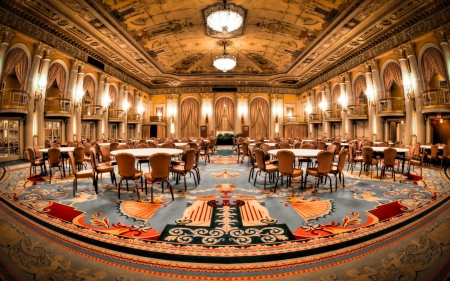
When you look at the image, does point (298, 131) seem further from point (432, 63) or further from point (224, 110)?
point (432, 63)

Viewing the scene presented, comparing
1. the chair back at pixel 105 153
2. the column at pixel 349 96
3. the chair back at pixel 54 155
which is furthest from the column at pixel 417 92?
the chair back at pixel 54 155

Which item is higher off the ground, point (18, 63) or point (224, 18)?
point (224, 18)

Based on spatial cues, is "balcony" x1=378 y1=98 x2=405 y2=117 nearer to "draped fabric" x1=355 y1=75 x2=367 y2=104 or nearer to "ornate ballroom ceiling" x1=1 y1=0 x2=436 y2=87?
"draped fabric" x1=355 y1=75 x2=367 y2=104

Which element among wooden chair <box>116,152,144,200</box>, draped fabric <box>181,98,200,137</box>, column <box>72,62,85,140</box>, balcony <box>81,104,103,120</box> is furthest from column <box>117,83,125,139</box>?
wooden chair <box>116,152,144,200</box>

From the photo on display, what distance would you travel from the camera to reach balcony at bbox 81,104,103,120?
41.4ft

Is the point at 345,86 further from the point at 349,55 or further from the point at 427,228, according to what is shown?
the point at 427,228

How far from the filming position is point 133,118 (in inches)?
711

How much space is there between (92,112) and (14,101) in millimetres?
4813

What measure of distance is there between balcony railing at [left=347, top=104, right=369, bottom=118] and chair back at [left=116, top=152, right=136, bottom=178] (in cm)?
1267

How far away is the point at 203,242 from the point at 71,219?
2.07 metres

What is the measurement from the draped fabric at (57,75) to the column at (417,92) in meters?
15.8

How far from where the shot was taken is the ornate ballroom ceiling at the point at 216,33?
8.55 m

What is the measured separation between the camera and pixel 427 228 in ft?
9.62

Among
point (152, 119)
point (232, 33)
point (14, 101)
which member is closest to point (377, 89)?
Result: point (232, 33)
